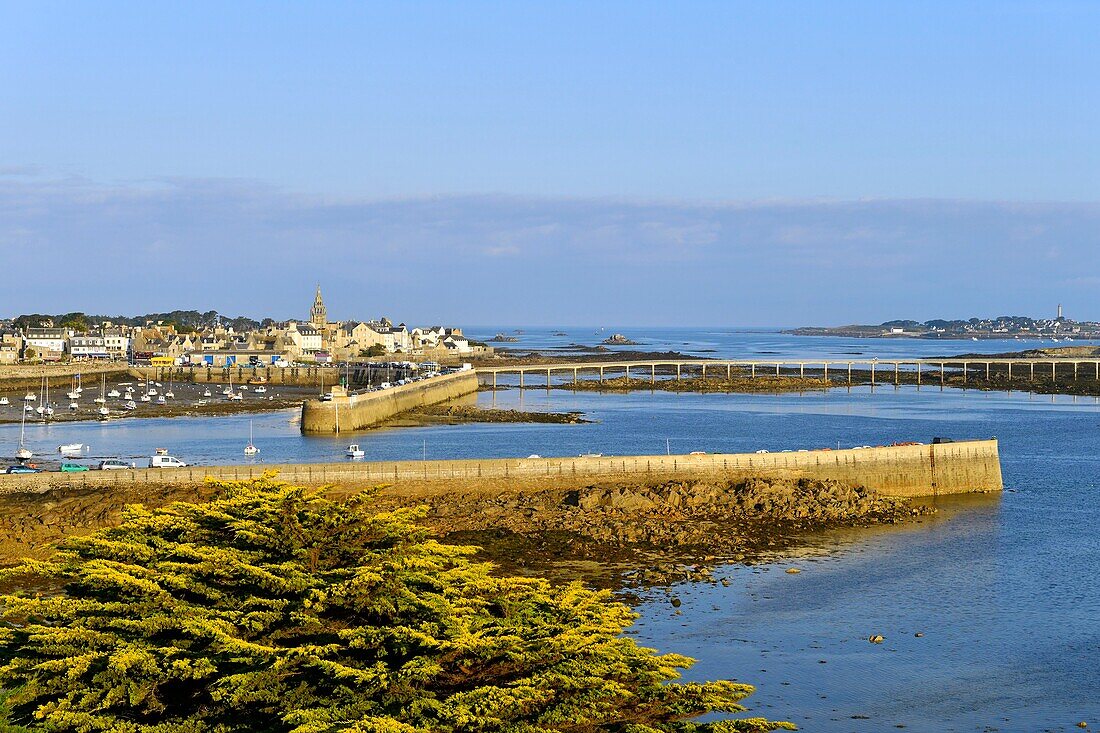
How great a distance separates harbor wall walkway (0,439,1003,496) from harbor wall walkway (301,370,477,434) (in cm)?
2578

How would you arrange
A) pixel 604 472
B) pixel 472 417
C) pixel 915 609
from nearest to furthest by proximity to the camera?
pixel 915 609, pixel 604 472, pixel 472 417

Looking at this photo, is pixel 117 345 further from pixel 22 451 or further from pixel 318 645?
pixel 318 645

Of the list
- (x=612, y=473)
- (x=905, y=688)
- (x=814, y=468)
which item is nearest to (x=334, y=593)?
(x=905, y=688)

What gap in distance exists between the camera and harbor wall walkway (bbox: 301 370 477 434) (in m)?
67.9

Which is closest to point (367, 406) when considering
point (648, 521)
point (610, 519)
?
point (610, 519)

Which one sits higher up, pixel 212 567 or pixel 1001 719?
pixel 212 567

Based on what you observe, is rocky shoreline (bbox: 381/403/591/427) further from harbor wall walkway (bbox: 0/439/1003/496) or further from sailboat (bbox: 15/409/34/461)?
harbor wall walkway (bbox: 0/439/1003/496)

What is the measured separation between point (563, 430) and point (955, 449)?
3046cm

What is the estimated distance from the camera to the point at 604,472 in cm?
4081

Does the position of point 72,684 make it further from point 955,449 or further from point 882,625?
point 955,449

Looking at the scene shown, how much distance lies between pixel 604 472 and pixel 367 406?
113ft

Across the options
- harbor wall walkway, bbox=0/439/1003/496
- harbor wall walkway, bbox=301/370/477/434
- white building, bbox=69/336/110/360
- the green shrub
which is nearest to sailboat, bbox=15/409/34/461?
harbor wall walkway, bbox=0/439/1003/496

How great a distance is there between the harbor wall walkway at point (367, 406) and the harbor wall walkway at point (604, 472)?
25782mm

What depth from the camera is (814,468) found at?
42.6 metres
